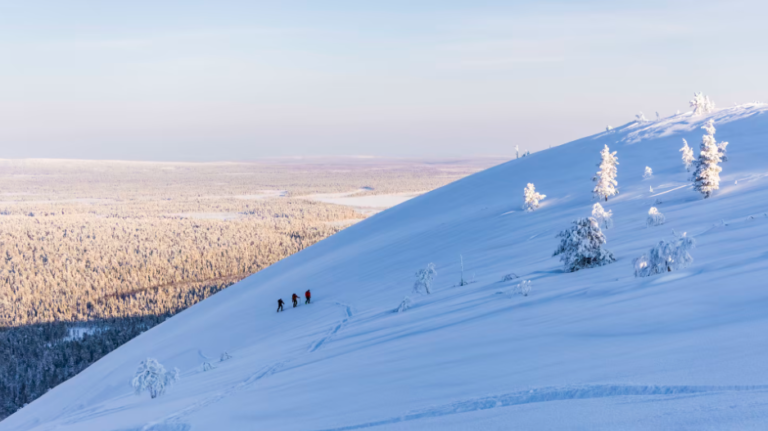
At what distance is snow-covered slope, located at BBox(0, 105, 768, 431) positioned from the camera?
4.27 metres

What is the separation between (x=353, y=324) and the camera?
1228 cm

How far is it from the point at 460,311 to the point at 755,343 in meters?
5.30

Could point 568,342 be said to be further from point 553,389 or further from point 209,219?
point 209,219

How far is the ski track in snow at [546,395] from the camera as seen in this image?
401cm

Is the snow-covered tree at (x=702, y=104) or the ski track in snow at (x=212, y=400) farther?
the snow-covered tree at (x=702, y=104)

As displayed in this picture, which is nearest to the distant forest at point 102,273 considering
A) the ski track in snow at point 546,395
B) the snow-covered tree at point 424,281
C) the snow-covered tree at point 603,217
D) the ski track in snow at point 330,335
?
the ski track in snow at point 330,335

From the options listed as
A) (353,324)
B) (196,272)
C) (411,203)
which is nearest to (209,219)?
(196,272)

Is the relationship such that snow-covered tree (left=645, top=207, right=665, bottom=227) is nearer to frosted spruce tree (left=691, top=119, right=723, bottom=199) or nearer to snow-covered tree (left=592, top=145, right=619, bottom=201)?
frosted spruce tree (left=691, top=119, right=723, bottom=199)

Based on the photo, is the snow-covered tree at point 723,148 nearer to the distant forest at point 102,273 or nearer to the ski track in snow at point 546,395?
the ski track in snow at point 546,395

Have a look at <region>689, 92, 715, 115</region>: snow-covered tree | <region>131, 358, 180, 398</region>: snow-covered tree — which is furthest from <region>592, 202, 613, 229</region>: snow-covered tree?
<region>689, 92, 715, 115</region>: snow-covered tree

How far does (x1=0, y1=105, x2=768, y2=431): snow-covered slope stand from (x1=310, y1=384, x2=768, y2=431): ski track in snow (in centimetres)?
2

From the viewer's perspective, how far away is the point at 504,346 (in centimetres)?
637

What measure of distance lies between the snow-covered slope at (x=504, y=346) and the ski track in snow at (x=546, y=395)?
2cm

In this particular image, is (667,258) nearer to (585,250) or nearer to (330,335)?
(585,250)
